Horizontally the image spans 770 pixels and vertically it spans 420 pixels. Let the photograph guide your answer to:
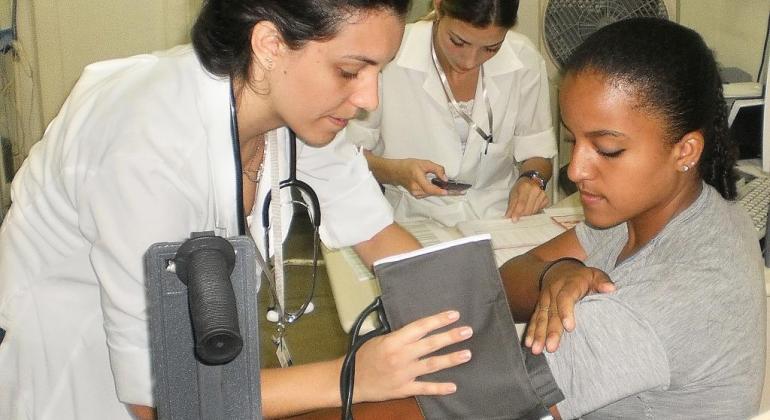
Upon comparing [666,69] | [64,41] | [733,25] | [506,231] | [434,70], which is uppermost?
[64,41]

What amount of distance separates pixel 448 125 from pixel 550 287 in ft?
3.77

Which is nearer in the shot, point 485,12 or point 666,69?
point 666,69

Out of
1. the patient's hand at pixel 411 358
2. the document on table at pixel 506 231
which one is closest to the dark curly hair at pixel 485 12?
the document on table at pixel 506 231

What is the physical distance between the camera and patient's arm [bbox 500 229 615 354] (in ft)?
3.43

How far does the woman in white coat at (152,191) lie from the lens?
3.04ft

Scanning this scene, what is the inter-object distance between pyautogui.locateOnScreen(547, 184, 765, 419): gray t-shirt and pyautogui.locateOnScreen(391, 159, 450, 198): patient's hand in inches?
39.4

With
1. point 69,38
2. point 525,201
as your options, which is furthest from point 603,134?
point 69,38

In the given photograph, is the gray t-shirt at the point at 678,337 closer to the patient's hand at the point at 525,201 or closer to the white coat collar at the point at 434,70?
the patient's hand at the point at 525,201

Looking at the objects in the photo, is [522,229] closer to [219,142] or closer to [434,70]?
[434,70]

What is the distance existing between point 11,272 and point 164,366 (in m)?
0.61

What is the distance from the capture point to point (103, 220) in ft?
3.00

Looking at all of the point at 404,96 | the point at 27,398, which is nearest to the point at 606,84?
the point at 27,398

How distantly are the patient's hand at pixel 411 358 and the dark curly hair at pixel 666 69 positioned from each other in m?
0.37

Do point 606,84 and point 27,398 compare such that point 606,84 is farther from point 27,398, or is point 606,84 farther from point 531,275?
point 27,398
